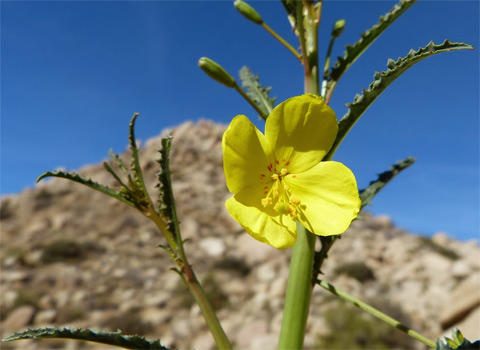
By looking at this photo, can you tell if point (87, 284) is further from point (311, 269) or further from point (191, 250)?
point (311, 269)

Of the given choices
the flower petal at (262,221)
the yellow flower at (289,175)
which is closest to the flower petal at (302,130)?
the yellow flower at (289,175)

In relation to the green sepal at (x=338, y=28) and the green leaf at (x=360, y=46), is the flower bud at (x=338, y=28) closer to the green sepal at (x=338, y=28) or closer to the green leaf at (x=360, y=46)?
the green sepal at (x=338, y=28)

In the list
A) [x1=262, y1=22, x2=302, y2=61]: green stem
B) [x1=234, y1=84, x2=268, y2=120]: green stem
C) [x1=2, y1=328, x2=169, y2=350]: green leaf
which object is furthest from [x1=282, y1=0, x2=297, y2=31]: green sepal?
[x1=2, y1=328, x2=169, y2=350]: green leaf

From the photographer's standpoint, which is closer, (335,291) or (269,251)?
(335,291)

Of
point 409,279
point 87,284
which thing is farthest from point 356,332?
point 87,284

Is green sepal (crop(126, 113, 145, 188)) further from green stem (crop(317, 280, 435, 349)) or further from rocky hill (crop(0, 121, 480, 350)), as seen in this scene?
rocky hill (crop(0, 121, 480, 350))

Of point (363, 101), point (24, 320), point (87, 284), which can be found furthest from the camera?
point (87, 284)
